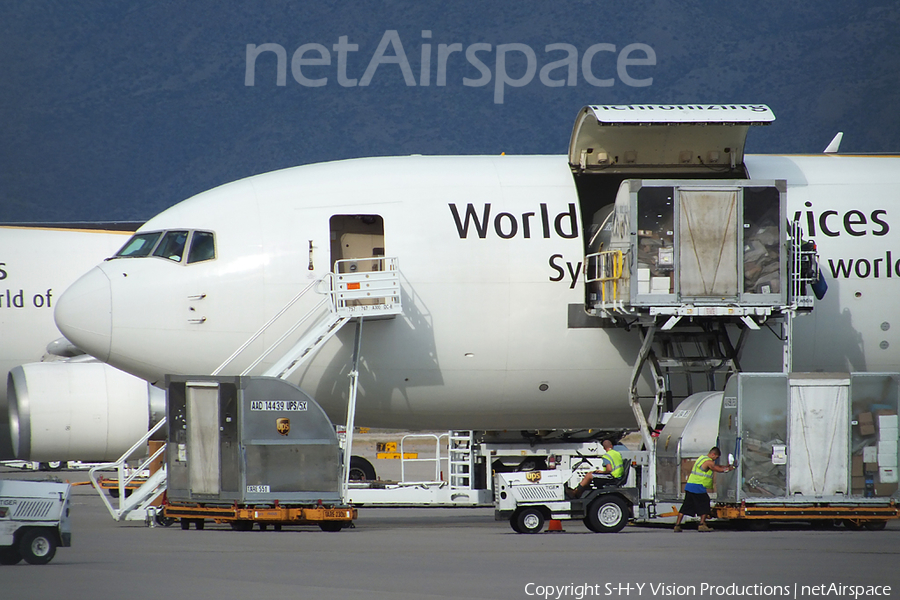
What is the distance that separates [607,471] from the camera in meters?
18.2

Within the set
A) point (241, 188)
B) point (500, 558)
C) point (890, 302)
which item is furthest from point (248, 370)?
point (890, 302)

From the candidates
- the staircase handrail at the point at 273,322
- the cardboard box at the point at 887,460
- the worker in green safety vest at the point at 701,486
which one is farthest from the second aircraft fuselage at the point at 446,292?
the worker in green safety vest at the point at 701,486

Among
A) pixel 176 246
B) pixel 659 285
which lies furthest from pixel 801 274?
pixel 176 246

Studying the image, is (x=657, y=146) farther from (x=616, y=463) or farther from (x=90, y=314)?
(x=90, y=314)

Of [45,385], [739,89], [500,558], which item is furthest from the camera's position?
[739,89]

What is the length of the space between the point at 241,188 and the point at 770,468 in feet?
32.0

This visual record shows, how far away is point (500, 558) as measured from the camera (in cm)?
1372

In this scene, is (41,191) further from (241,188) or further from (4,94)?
(241,188)

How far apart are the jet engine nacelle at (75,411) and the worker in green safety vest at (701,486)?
13.7m

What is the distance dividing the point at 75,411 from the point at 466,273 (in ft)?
38.6

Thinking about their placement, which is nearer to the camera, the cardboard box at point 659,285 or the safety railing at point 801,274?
the cardboard box at point 659,285

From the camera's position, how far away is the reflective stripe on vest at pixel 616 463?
712 inches

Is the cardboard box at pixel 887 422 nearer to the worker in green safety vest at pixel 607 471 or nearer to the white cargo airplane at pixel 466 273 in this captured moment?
the white cargo airplane at pixel 466 273

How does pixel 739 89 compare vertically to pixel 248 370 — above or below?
above
